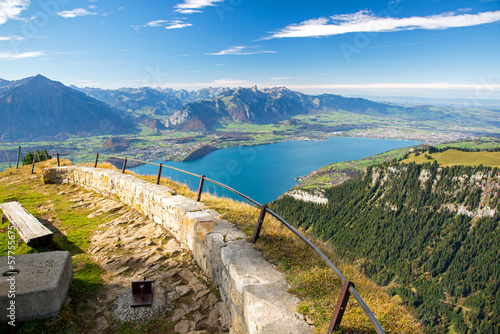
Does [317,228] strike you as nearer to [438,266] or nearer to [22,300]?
[438,266]

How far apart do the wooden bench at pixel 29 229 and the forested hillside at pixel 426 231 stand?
285ft

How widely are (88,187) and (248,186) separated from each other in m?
109

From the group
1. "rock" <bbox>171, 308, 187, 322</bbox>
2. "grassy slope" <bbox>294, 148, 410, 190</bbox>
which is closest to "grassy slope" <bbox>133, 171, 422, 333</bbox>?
"rock" <bbox>171, 308, 187, 322</bbox>

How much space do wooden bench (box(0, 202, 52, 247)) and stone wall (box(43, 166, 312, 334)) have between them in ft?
9.33

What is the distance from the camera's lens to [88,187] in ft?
39.5

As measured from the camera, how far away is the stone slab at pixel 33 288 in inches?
142

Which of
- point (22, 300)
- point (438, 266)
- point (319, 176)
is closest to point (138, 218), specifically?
point (22, 300)

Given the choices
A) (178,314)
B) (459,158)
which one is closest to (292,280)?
(178,314)

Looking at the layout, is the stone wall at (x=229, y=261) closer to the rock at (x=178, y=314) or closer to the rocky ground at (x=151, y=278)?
the rocky ground at (x=151, y=278)

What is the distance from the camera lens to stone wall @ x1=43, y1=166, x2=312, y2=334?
3295 mm

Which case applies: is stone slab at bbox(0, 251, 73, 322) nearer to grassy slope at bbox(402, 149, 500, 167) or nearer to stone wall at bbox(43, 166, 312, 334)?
stone wall at bbox(43, 166, 312, 334)

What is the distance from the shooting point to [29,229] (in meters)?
6.13

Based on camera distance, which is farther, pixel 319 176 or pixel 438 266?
pixel 319 176

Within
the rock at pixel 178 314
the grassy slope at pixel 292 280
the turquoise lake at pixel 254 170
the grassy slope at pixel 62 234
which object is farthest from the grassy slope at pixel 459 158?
the rock at pixel 178 314
